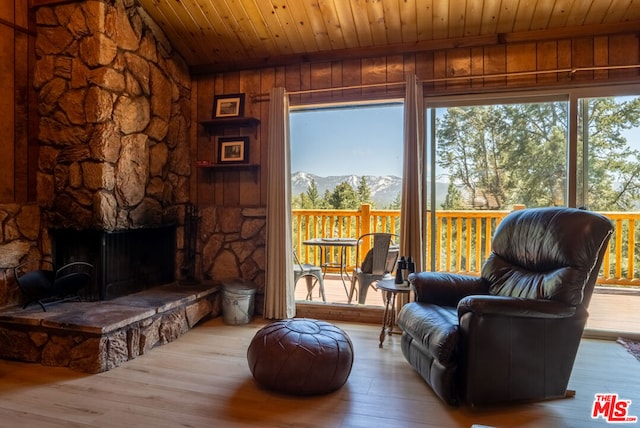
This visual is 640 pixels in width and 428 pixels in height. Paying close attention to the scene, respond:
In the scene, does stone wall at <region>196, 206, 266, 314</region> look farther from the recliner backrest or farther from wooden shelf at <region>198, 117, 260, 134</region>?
the recliner backrest

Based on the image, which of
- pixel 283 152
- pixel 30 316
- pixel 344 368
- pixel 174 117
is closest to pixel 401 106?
pixel 283 152

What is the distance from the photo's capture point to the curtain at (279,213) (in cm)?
376

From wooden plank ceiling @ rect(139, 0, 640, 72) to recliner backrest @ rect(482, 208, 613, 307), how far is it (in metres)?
1.68

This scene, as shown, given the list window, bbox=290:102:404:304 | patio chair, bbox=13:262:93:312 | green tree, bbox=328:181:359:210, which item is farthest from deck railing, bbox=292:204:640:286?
patio chair, bbox=13:262:93:312

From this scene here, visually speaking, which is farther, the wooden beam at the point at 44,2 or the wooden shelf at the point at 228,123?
the wooden shelf at the point at 228,123

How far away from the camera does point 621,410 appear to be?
2.13 meters

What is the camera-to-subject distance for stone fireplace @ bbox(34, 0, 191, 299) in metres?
3.17

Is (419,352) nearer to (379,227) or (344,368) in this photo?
(344,368)

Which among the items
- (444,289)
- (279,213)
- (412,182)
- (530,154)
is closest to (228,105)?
(279,213)

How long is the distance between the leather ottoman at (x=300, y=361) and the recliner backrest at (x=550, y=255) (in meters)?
1.18

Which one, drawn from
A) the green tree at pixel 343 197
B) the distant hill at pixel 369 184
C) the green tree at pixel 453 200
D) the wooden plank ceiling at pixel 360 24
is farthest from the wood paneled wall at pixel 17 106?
the green tree at pixel 453 200

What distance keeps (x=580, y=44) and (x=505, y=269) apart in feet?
6.87

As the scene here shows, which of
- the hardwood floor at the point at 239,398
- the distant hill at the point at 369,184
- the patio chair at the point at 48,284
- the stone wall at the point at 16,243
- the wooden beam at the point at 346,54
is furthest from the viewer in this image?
the distant hill at the point at 369,184

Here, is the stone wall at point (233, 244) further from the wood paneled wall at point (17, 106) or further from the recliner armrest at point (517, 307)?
the recliner armrest at point (517, 307)
